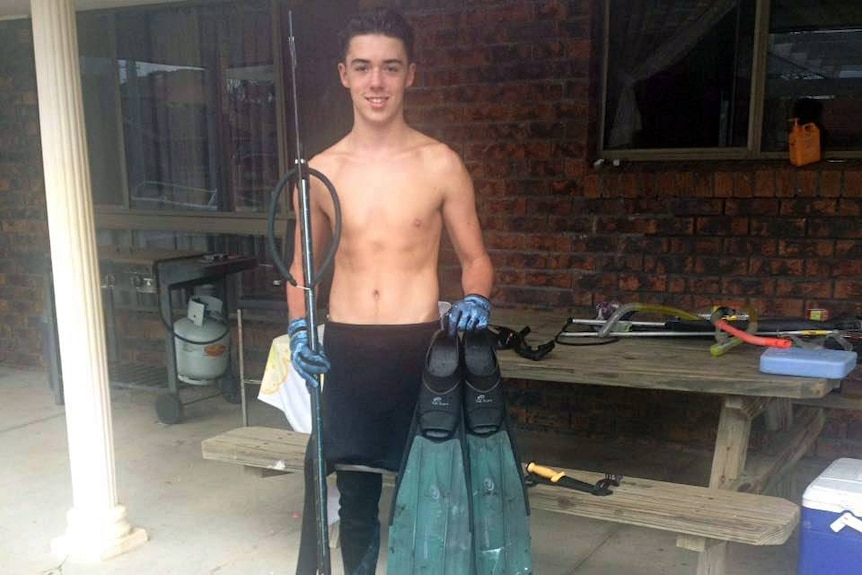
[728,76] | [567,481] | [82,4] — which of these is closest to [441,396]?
[567,481]

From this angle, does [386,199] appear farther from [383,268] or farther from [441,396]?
[441,396]

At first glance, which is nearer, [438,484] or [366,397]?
[438,484]

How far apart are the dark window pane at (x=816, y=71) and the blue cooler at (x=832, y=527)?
76.6 inches

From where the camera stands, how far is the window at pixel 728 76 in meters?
3.98

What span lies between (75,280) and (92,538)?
1013 mm

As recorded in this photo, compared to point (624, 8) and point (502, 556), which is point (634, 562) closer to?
point (502, 556)

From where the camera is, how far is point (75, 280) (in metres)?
3.19

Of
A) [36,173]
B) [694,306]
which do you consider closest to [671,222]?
[694,306]

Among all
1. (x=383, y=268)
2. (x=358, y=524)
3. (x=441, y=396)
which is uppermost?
(x=383, y=268)

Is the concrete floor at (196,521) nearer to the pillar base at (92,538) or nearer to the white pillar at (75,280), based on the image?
the pillar base at (92,538)

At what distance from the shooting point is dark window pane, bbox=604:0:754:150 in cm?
416

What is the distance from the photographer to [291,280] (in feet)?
7.20

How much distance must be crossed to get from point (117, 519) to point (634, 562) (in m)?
2.03

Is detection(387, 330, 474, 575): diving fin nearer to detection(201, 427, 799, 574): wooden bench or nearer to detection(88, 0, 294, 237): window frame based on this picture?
detection(201, 427, 799, 574): wooden bench
